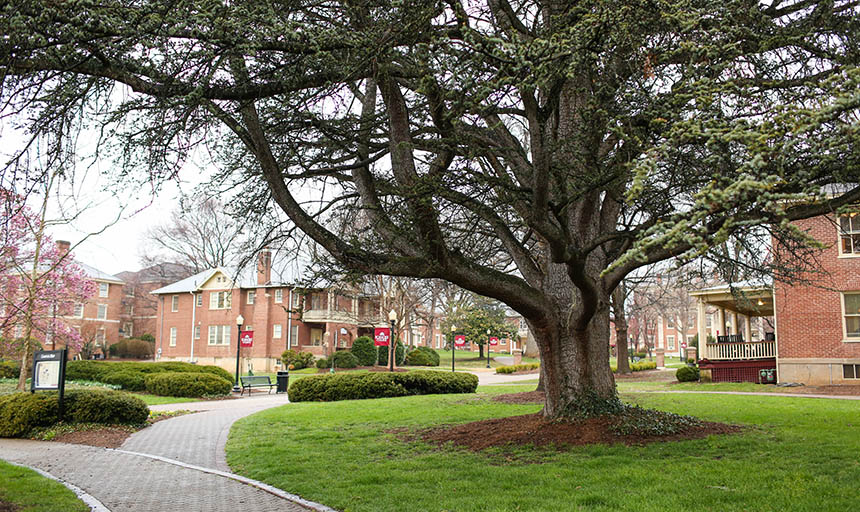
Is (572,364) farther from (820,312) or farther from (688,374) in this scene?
(688,374)

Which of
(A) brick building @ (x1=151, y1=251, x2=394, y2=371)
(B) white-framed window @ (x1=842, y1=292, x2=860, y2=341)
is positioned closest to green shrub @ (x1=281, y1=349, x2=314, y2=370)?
(A) brick building @ (x1=151, y1=251, x2=394, y2=371)

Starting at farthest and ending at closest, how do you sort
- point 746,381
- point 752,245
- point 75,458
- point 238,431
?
point 746,381, point 238,431, point 752,245, point 75,458

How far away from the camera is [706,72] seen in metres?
6.58

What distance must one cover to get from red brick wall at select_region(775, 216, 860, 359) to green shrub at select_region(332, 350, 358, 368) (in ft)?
86.0

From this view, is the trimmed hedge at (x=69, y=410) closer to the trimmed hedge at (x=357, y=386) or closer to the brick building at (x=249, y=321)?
the trimmed hedge at (x=357, y=386)

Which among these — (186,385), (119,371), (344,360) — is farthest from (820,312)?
(119,371)

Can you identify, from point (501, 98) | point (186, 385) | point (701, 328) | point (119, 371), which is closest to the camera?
point (501, 98)

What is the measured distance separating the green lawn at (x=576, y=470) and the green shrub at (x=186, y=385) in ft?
39.0

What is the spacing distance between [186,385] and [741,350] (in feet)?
71.7

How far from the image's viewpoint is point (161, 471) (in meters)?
9.30

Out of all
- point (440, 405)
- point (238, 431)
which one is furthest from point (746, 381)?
point (238, 431)

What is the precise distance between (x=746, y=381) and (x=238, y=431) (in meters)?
20.7

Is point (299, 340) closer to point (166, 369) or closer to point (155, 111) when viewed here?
point (166, 369)

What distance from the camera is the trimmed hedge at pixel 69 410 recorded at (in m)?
13.3
